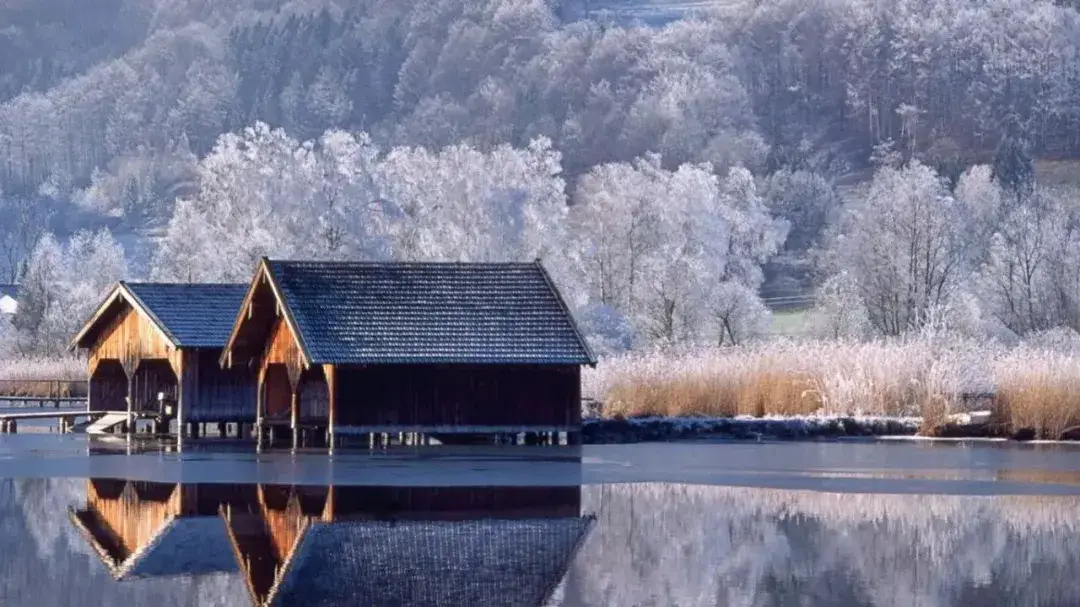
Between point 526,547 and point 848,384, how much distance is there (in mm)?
29876

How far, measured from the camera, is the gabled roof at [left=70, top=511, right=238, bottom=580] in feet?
82.4

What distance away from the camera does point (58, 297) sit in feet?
326

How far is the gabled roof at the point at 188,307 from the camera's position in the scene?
5362 cm

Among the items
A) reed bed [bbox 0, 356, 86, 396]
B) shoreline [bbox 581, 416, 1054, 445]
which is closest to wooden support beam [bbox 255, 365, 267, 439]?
shoreline [bbox 581, 416, 1054, 445]

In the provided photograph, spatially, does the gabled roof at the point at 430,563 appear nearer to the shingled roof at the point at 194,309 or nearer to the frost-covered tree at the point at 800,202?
the shingled roof at the point at 194,309

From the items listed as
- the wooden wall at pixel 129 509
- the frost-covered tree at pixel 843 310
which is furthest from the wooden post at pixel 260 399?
the frost-covered tree at pixel 843 310

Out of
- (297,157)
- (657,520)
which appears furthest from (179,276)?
(657,520)

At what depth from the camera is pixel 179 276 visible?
91.2 meters

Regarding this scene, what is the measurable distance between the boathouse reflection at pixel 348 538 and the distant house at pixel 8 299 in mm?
97406

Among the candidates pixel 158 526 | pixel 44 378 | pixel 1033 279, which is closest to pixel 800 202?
pixel 1033 279

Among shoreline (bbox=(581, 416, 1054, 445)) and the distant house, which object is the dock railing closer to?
shoreline (bbox=(581, 416, 1054, 445))

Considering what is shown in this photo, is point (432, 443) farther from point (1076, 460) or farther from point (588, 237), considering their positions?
point (588, 237)

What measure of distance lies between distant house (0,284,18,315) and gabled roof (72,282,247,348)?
247 ft

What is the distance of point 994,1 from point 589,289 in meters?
107
